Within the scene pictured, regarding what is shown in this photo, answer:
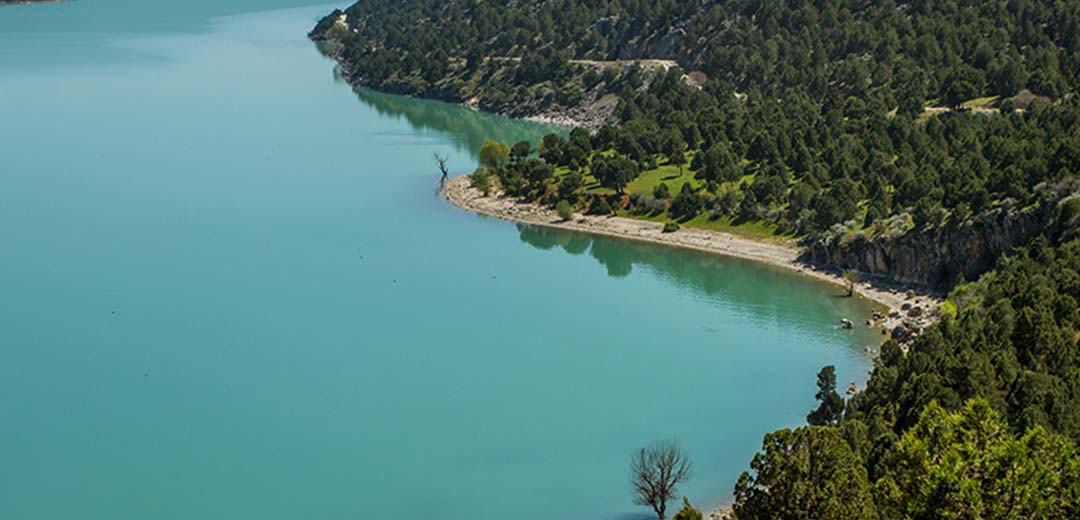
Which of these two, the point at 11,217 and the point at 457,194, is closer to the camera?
the point at 11,217

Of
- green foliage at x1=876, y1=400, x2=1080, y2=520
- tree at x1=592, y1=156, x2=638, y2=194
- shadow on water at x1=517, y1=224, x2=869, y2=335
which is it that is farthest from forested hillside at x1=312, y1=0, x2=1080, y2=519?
shadow on water at x1=517, y1=224, x2=869, y2=335

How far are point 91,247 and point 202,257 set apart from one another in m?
11.2

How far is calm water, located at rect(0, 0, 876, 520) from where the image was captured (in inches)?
2499

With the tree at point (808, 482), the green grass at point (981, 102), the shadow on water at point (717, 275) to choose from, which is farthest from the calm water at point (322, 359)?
the green grass at point (981, 102)

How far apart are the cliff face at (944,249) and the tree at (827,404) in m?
21.8

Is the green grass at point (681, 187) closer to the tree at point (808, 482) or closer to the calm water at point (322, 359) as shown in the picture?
the calm water at point (322, 359)

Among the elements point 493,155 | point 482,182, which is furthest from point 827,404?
point 493,155

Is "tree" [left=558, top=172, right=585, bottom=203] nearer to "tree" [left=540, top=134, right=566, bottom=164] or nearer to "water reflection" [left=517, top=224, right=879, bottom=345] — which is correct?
"water reflection" [left=517, top=224, right=879, bottom=345]

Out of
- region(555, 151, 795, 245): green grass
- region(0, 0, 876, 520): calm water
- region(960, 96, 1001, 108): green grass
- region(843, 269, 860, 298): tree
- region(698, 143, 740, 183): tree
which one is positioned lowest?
region(0, 0, 876, 520): calm water

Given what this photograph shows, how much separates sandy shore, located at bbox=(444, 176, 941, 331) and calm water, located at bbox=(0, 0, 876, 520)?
1.81 m

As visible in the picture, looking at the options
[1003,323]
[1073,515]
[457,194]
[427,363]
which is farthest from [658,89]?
[1073,515]

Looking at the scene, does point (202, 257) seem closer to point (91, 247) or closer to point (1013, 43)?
point (91, 247)

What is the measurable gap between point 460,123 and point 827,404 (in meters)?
118

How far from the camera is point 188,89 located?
19775 cm
